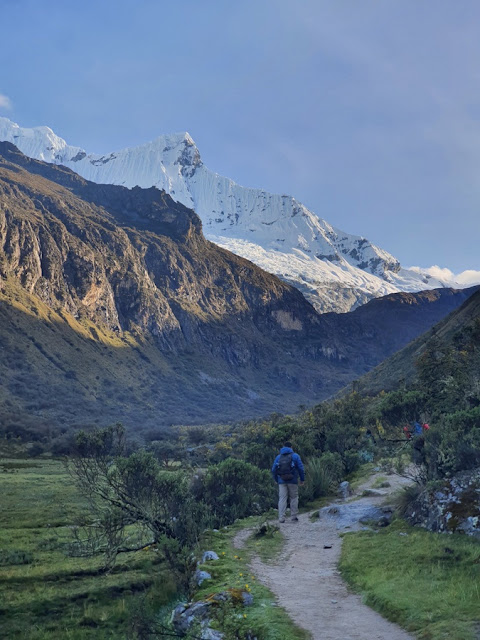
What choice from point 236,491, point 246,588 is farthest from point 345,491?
point 246,588

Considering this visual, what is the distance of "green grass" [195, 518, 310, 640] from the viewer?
7.98 metres

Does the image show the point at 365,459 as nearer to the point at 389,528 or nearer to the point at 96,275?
the point at 389,528

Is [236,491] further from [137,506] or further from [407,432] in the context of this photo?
[407,432]

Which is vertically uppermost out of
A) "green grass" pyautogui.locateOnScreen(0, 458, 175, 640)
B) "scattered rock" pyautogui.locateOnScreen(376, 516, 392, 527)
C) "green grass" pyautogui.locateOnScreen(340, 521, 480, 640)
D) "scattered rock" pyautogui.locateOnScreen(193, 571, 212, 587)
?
"green grass" pyautogui.locateOnScreen(340, 521, 480, 640)

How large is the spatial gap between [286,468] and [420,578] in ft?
23.6

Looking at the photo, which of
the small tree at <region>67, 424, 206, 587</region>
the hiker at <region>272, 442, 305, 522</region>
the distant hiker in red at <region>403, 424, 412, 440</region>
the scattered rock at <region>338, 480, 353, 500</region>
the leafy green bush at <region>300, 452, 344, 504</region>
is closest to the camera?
the small tree at <region>67, 424, 206, 587</region>

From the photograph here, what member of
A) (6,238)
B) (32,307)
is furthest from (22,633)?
(6,238)

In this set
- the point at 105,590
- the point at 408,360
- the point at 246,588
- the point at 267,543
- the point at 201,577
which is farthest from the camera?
the point at 408,360

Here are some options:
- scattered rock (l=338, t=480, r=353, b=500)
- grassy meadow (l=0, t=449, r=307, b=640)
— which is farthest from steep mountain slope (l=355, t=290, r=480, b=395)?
grassy meadow (l=0, t=449, r=307, b=640)

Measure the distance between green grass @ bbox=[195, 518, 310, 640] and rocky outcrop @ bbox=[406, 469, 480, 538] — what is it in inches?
153

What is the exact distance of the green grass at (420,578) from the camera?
7770 millimetres

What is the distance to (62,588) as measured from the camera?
1526 centimetres

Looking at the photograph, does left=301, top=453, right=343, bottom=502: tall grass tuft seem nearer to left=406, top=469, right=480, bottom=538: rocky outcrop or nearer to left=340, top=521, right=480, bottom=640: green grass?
left=340, top=521, right=480, bottom=640: green grass

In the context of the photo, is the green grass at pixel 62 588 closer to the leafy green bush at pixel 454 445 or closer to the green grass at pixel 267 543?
the green grass at pixel 267 543
